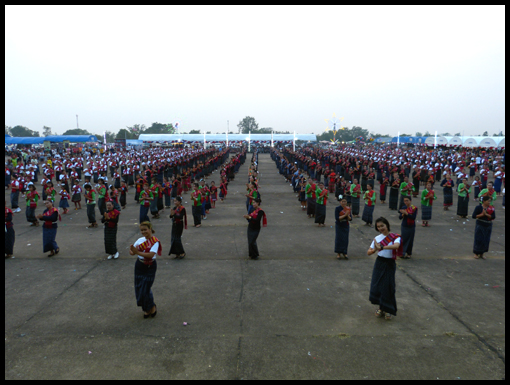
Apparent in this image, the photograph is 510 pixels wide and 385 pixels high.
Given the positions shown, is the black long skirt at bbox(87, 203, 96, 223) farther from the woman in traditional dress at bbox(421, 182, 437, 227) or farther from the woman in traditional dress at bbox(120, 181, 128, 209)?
the woman in traditional dress at bbox(421, 182, 437, 227)

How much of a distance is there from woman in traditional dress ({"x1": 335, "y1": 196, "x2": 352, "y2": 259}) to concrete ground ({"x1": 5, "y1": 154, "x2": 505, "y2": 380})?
1.25 ft

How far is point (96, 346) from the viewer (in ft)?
14.8

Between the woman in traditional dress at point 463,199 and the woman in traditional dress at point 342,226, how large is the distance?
7.03 m

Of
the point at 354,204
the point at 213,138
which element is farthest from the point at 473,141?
the point at 213,138

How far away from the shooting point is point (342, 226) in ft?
25.8

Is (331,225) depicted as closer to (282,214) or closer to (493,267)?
(282,214)

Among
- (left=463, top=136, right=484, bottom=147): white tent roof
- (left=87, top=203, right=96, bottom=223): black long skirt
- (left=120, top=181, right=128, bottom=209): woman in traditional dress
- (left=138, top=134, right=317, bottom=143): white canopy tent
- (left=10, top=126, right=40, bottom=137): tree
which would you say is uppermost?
(left=10, top=126, right=40, bottom=137): tree

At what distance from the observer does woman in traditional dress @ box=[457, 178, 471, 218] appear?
12.1 meters

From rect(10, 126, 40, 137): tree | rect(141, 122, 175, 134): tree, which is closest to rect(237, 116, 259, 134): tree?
rect(141, 122, 175, 134): tree

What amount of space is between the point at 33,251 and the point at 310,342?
7.99 meters

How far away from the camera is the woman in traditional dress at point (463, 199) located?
12102 millimetres

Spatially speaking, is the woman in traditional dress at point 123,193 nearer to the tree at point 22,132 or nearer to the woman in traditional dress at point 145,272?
the woman in traditional dress at point 145,272

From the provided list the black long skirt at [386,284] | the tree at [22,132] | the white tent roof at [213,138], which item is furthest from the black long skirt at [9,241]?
the tree at [22,132]

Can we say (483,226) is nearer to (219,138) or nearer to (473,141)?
(473,141)
